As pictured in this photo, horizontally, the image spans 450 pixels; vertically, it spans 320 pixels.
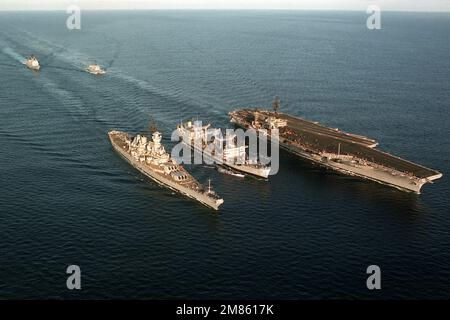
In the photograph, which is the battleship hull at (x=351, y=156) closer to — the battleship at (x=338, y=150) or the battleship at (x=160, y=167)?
the battleship at (x=338, y=150)

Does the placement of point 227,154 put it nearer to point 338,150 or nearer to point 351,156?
point 338,150

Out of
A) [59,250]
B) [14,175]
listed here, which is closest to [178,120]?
[14,175]

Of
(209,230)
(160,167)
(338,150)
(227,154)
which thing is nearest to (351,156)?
(338,150)

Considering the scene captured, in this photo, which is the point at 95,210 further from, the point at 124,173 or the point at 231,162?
the point at 231,162

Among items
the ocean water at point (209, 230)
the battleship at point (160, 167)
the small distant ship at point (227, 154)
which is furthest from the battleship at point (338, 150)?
the battleship at point (160, 167)

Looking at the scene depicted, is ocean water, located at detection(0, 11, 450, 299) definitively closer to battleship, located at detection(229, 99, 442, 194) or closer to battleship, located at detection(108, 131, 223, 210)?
battleship, located at detection(108, 131, 223, 210)

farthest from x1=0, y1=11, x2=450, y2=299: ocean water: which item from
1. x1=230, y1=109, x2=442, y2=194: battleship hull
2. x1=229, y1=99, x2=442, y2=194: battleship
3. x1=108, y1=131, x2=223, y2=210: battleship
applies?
x1=229, y1=99, x2=442, y2=194: battleship

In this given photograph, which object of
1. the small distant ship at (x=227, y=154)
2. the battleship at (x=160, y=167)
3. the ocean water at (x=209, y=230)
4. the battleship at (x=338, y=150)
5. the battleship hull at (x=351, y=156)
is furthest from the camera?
the small distant ship at (x=227, y=154)
